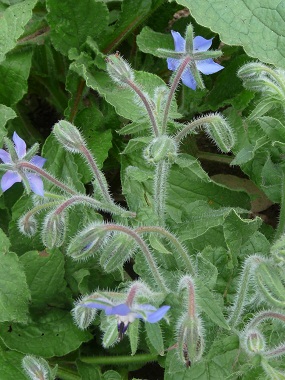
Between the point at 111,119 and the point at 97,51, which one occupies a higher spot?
the point at 97,51

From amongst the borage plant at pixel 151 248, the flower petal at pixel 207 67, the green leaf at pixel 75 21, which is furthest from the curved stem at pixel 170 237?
the green leaf at pixel 75 21

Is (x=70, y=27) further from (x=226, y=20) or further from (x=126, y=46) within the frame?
(x=226, y=20)

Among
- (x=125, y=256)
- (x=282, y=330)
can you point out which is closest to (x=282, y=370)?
(x=282, y=330)

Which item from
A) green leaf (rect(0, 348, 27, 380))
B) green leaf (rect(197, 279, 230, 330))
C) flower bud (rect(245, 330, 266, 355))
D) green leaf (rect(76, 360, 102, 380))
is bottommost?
green leaf (rect(76, 360, 102, 380))

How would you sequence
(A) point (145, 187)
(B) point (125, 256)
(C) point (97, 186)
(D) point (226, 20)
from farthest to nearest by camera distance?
1. (A) point (145, 187)
2. (D) point (226, 20)
3. (C) point (97, 186)
4. (B) point (125, 256)

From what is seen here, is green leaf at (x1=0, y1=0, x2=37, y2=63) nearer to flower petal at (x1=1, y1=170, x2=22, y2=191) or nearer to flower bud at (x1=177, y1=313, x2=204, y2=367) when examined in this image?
flower petal at (x1=1, y1=170, x2=22, y2=191)

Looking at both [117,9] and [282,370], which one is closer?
[282,370]

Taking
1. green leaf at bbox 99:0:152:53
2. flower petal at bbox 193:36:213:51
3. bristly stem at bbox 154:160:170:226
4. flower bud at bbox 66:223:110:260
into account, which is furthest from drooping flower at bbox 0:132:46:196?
green leaf at bbox 99:0:152:53
